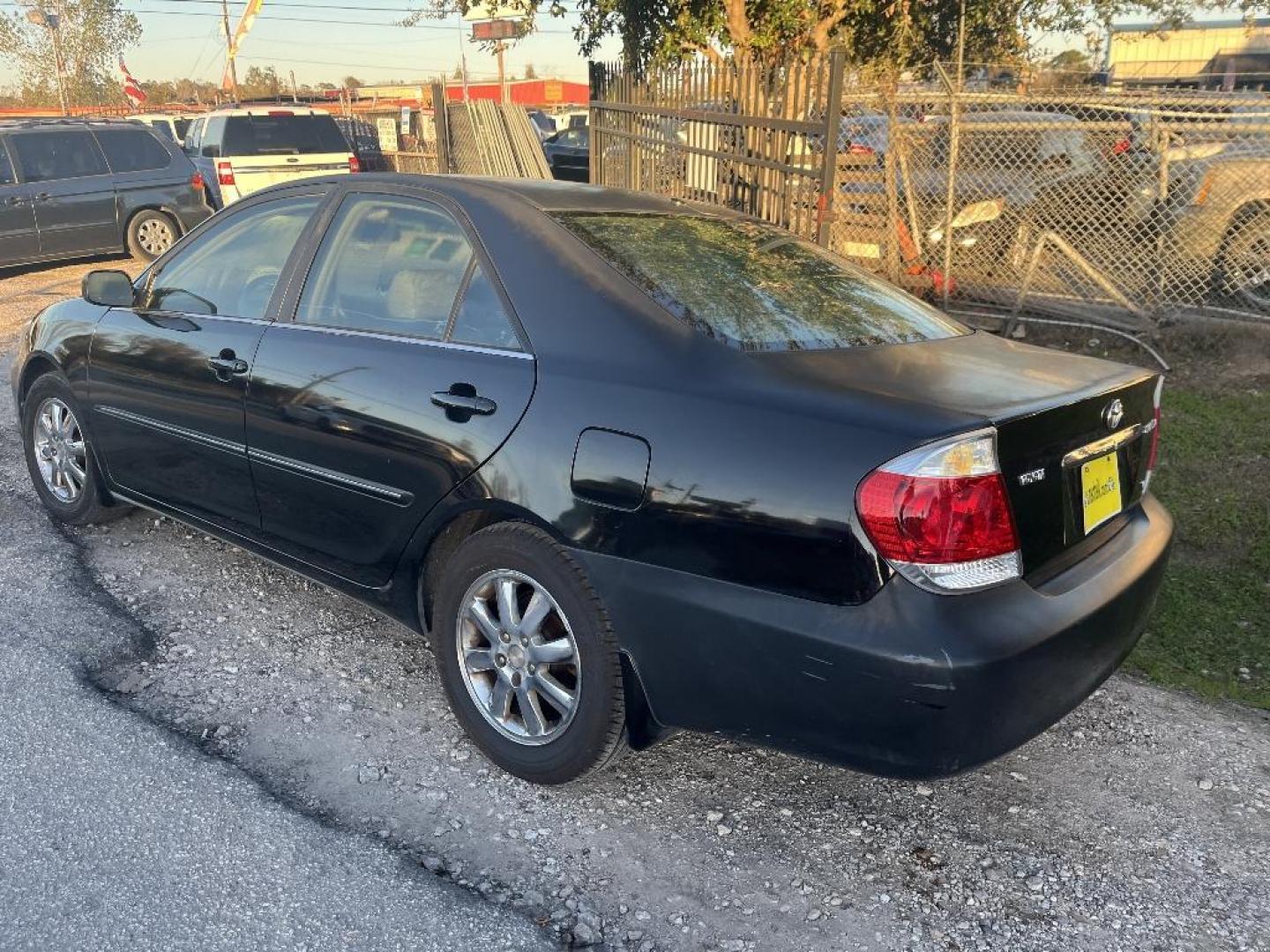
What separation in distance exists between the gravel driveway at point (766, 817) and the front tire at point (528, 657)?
5.8 inches

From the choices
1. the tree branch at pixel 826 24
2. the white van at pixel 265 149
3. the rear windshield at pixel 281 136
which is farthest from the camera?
the rear windshield at pixel 281 136

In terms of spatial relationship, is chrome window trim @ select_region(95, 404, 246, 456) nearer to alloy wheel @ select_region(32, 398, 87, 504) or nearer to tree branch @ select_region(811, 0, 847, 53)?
alloy wheel @ select_region(32, 398, 87, 504)

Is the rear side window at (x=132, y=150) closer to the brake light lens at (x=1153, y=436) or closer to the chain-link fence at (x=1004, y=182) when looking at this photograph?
the chain-link fence at (x=1004, y=182)

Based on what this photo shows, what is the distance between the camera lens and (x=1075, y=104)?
7.60 meters

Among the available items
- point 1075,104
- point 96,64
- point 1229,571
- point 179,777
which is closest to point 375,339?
point 179,777

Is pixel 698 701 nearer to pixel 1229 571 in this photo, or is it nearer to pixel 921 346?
pixel 921 346

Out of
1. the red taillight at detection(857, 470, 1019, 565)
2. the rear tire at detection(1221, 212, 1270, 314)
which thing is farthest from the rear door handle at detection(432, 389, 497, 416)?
the rear tire at detection(1221, 212, 1270, 314)

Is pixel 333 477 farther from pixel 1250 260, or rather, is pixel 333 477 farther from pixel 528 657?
pixel 1250 260

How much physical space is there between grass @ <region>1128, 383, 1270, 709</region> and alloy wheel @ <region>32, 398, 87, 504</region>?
438 cm

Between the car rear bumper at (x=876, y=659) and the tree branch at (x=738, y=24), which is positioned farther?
the tree branch at (x=738, y=24)

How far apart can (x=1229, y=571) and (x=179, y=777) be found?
13.4ft

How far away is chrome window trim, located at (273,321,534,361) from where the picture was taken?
2943 millimetres

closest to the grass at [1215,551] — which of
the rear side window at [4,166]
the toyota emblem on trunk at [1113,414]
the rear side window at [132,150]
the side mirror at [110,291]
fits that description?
the toyota emblem on trunk at [1113,414]

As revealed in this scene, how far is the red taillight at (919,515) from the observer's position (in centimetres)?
231
